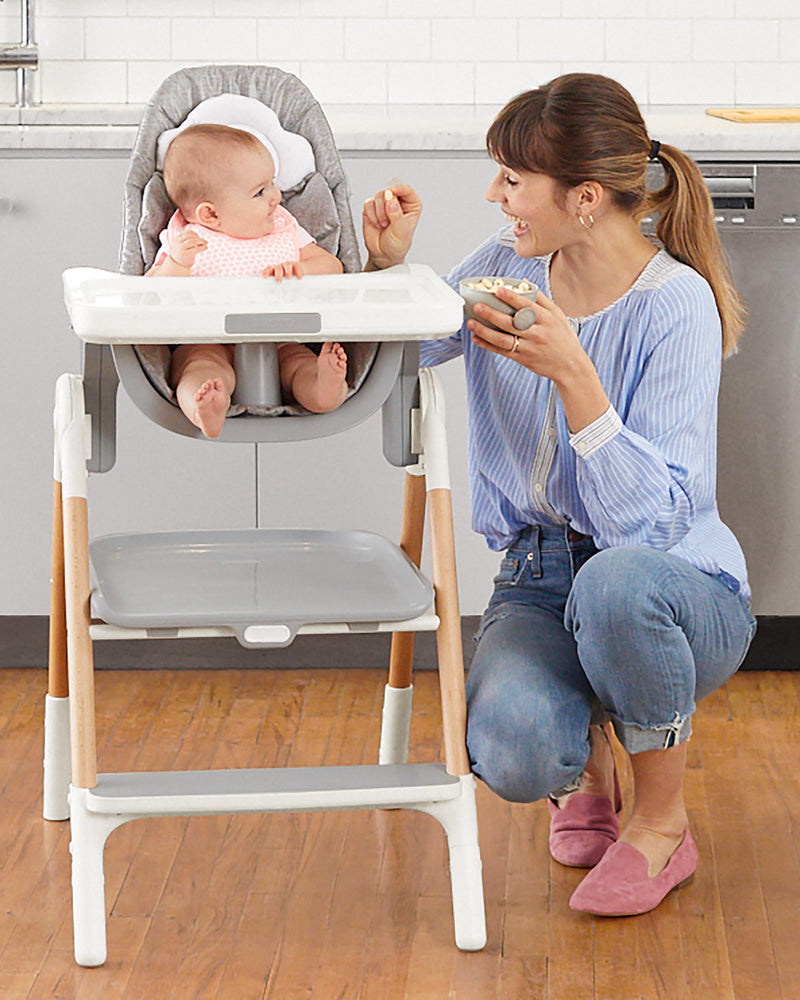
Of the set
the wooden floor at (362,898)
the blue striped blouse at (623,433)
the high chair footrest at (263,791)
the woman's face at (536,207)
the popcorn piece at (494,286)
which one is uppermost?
the woman's face at (536,207)

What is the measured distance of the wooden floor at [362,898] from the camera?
1.70 m

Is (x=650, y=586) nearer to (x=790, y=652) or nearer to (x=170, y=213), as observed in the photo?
(x=170, y=213)

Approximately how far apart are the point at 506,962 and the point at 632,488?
58cm

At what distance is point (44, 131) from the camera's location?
8.48 ft

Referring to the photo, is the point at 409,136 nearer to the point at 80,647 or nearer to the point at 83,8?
the point at 83,8

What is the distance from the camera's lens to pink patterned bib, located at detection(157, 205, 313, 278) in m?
1.87

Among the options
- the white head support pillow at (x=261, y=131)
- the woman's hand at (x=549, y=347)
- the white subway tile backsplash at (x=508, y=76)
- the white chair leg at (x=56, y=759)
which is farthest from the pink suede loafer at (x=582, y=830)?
the white subway tile backsplash at (x=508, y=76)

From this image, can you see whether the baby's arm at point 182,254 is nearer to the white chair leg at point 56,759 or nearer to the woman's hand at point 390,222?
the woman's hand at point 390,222

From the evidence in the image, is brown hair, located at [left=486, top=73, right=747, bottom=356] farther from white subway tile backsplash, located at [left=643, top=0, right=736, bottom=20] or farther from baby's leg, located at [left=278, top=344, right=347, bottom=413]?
white subway tile backsplash, located at [left=643, top=0, right=736, bottom=20]

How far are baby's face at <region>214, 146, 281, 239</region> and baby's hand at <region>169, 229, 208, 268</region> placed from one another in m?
0.07

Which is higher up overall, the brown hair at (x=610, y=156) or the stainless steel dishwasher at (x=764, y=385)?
the brown hair at (x=610, y=156)

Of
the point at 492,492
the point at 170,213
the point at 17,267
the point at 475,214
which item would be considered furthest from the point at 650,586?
the point at 17,267

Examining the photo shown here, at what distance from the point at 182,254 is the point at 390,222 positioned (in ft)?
0.95

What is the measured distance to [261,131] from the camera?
193 cm
